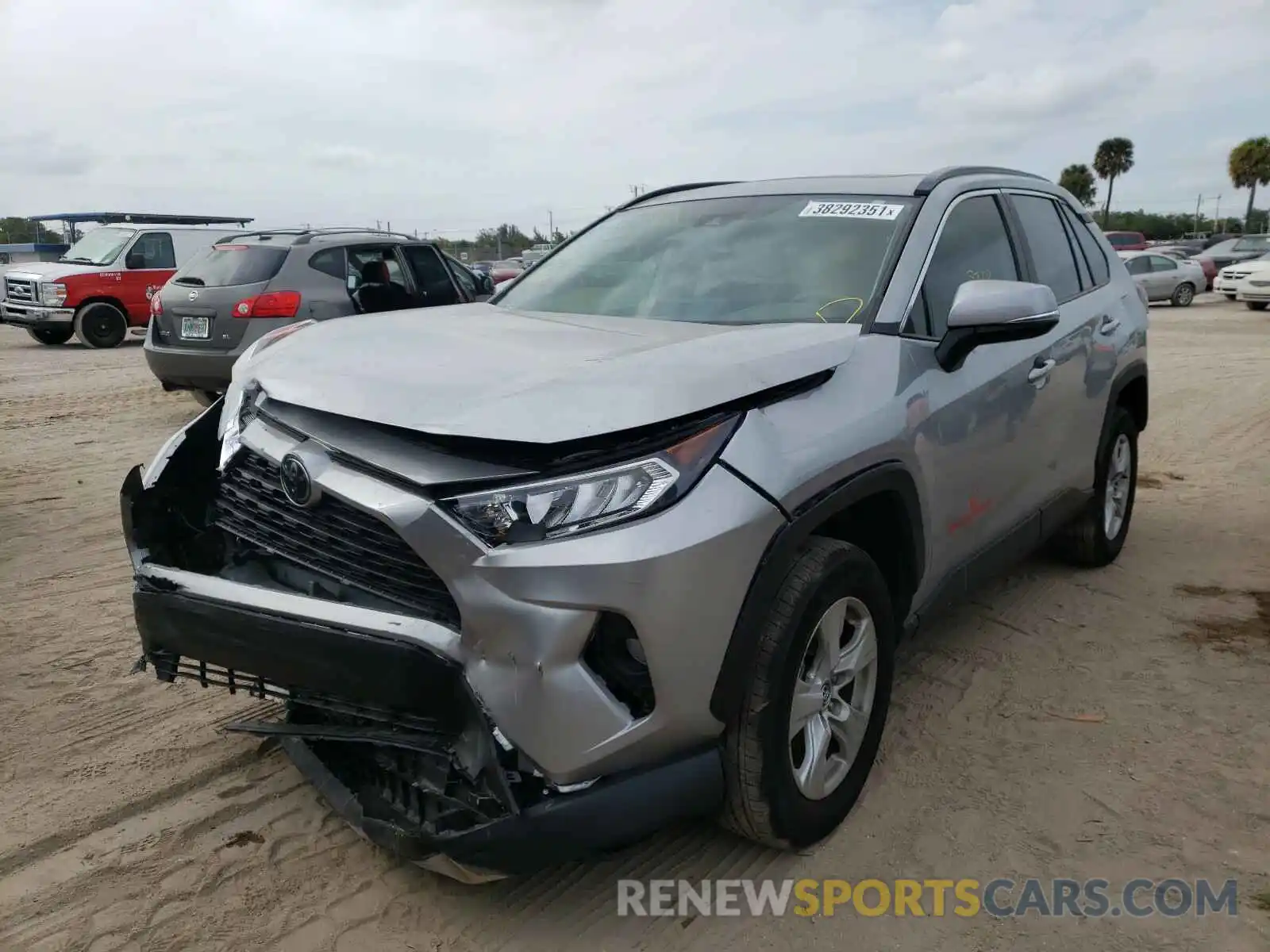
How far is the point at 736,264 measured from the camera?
3.46m

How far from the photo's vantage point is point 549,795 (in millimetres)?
2133

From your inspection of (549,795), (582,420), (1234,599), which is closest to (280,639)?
(549,795)

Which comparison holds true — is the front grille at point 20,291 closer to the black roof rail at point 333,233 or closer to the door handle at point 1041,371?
the black roof rail at point 333,233

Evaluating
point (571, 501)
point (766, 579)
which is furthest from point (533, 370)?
point (766, 579)

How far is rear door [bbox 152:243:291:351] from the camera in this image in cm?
825

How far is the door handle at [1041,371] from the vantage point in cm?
366

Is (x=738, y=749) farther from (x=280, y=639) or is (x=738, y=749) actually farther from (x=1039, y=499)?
(x=1039, y=499)

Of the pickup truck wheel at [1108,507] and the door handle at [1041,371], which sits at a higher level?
the door handle at [1041,371]

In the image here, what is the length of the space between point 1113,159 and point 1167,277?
55075mm

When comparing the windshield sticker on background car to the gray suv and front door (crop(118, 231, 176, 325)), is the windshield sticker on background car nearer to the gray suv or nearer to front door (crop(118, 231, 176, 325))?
the gray suv

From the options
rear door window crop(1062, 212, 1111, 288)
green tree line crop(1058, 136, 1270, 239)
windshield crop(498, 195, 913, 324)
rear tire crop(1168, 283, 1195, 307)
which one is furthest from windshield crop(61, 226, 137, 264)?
green tree line crop(1058, 136, 1270, 239)

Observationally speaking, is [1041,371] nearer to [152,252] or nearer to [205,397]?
[205,397]

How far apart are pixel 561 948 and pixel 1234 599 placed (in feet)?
12.0

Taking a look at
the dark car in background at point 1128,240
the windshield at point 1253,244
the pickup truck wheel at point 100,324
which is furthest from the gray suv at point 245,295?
the windshield at point 1253,244
